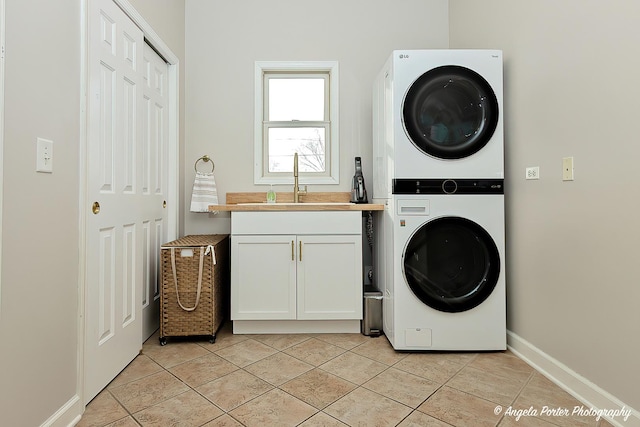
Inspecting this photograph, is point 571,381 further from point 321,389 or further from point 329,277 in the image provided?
point 329,277

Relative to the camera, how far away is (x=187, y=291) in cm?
222

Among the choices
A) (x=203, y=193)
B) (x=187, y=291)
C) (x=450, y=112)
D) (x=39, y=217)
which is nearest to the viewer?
(x=39, y=217)

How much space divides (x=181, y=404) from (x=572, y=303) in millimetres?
1916

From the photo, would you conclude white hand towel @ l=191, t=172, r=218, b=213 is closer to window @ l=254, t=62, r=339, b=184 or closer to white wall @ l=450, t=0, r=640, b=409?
window @ l=254, t=62, r=339, b=184

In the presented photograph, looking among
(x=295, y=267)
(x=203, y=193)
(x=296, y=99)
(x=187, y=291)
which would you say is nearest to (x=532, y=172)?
(x=295, y=267)

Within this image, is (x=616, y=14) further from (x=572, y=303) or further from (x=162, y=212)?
(x=162, y=212)

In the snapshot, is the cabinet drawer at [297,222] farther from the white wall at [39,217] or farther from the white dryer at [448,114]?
the white wall at [39,217]

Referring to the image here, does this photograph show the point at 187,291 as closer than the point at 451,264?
No

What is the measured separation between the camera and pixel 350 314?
236cm

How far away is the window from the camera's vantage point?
3020 millimetres

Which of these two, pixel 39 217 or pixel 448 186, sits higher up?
pixel 448 186

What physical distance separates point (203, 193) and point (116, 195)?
0.97 meters

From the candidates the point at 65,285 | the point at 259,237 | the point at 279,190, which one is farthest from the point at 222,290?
the point at 65,285

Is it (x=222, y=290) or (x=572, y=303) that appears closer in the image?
(x=572, y=303)
